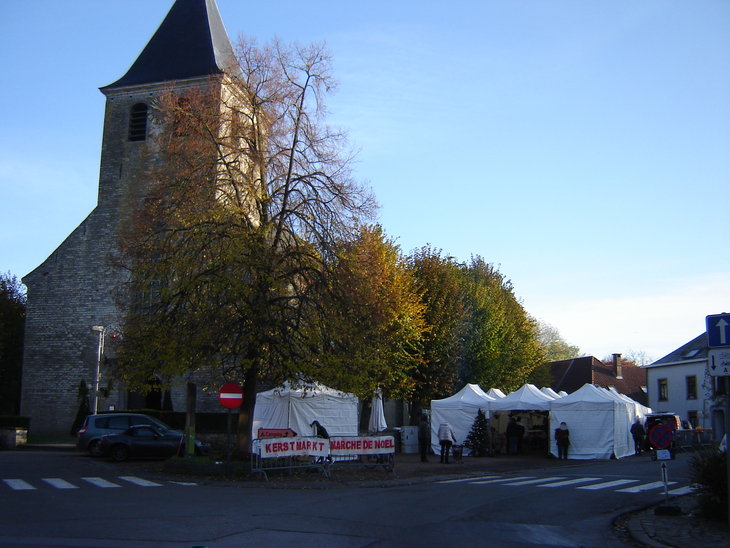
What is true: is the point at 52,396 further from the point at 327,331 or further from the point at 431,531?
the point at 431,531

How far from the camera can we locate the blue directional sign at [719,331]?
32.8 ft

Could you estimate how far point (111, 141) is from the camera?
1657 inches

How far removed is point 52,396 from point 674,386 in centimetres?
4318

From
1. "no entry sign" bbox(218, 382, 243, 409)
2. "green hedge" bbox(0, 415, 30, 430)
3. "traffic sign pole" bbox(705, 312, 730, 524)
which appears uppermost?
"traffic sign pole" bbox(705, 312, 730, 524)

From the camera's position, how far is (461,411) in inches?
1238

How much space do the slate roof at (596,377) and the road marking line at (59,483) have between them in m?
56.8

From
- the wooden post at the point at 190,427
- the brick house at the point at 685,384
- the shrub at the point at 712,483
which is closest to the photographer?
the shrub at the point at 712,483

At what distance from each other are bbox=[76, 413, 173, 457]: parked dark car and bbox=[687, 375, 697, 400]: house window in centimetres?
4064

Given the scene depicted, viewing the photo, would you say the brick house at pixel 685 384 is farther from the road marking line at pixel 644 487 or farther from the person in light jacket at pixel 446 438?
the road marking line at pixel 644 487

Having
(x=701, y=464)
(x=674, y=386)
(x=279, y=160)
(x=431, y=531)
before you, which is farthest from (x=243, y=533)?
(x=674, y=386)

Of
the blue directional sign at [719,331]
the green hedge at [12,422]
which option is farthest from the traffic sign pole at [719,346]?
the green hedge at [12,422]

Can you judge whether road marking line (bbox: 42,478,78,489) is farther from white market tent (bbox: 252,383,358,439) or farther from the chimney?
the chimney

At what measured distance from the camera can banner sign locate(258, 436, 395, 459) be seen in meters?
18.9

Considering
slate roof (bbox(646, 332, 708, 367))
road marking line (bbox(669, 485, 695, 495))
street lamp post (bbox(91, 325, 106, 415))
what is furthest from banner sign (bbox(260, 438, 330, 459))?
slate roof (bbox(646, 332, 708, 367))
